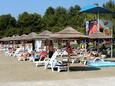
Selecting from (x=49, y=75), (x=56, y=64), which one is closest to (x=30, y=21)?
(x=56, y=64)

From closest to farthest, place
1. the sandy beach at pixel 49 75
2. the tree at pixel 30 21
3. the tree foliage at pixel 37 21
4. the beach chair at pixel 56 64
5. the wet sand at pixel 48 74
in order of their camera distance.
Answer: the sandy beach at pixel 49 75 → the wet sand at pixel 48 74 → the beach chair at pixel 56 64 → the tree foliage at pixel 37 21 → the tree at pixel 30 21

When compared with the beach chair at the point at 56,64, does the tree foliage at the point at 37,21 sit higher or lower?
higher

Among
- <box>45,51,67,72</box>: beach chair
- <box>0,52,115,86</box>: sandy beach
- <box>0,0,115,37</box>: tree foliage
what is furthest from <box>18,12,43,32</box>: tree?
<box>0,52,115,86</box>: sandy beach

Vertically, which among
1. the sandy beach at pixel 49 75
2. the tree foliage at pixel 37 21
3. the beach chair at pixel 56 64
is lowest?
the sandy beach at pixel 49 75

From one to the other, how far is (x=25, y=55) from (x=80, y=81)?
1241 cm

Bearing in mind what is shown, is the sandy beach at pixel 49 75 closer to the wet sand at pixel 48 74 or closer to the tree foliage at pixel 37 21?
the wet sand at pixel 48 74

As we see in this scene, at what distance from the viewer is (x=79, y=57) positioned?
20109 mm

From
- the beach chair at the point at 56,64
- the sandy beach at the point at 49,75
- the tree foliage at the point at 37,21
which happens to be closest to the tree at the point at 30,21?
the tree foliage at the point at 37,21

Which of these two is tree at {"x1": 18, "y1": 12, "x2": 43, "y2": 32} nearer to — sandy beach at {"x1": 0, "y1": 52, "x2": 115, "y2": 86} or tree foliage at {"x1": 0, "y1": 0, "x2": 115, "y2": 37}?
tree foliage at {"x1": 0, "y1": 0, "x2": 115, "y2": 37}

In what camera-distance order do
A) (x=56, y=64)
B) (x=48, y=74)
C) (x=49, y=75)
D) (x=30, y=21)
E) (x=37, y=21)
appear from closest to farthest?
(x=49, y=75) < (x=48, y=74) < (x=56, y=64) < (x=37, y=21) < (x=30, y=21)

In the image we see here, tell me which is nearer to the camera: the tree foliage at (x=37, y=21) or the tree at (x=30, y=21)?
the tree foliage at (x=37, y=21)

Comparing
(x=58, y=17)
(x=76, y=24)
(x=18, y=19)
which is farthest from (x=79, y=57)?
(x=18, y=19)

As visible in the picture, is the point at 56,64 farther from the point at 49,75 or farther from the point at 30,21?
the point at 30,21

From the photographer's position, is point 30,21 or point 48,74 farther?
point 30,21
